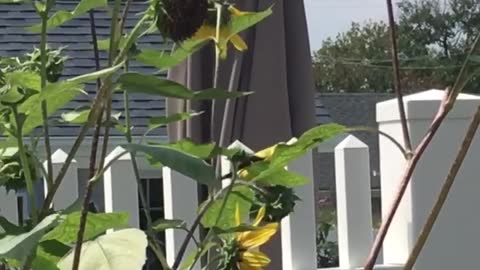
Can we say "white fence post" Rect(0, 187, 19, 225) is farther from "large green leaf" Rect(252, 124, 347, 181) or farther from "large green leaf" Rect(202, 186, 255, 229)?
"large green leaf" Rect(252, 124, 347, 181)

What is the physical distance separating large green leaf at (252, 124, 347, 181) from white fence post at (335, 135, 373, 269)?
1.76 metres

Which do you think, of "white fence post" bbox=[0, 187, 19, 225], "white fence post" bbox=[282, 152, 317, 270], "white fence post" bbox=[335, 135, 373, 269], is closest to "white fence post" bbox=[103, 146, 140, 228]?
"white fence post" bbox=[0, 187, 19, 225]

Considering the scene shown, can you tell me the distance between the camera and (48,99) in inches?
33.9

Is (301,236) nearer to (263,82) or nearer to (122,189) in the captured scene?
(122,189)

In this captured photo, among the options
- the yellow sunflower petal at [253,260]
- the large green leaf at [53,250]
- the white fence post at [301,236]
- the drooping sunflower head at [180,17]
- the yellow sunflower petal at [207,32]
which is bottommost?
the white fence post at [301,236]

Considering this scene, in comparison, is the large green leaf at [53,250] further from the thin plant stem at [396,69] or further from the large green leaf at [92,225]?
the thin plant stem at [396,69]

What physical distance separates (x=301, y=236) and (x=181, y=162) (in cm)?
200

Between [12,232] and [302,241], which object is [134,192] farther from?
[12,232]

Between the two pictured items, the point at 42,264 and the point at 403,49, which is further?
the point at 403,49

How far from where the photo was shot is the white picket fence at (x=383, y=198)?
8.21 feet

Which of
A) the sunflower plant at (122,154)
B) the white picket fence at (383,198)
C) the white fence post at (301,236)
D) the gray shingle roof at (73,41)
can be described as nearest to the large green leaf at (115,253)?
the sunflower plant at (122,154)

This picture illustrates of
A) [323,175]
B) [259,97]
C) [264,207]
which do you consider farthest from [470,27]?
[264,207]

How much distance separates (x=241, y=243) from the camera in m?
1.03

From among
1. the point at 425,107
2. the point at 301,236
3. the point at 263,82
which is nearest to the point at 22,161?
the point at 425,107
